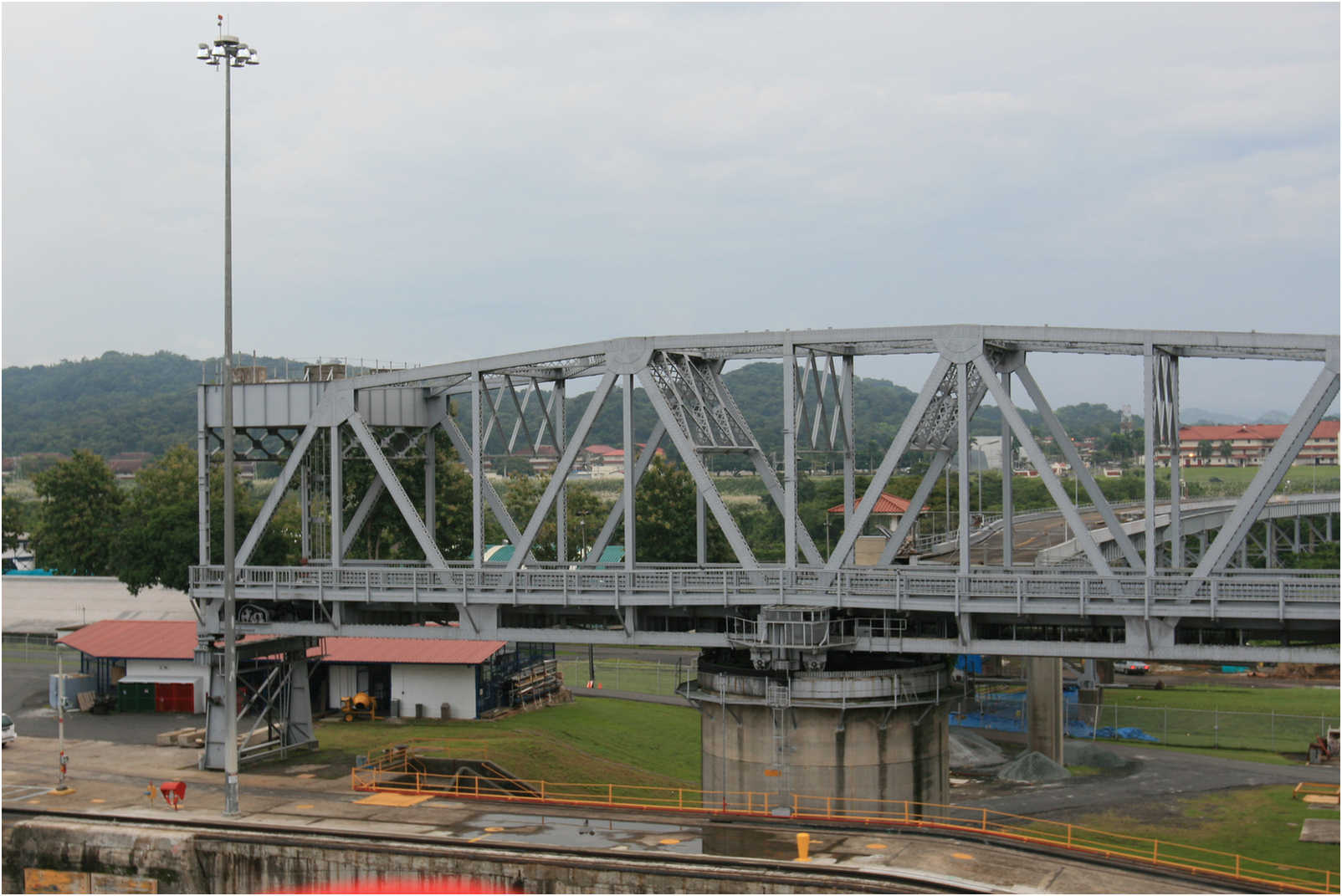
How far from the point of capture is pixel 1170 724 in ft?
229

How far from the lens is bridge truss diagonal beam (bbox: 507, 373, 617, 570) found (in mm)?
40469

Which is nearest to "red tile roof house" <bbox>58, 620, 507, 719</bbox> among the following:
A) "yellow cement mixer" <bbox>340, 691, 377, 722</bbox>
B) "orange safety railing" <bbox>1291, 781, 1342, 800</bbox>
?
"yellow cement mixer" <bbox>340, 691, 377, 722</bbox>

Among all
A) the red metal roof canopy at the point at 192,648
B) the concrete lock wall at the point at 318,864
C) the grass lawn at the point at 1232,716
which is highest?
the red metal roof canopy at the point at 192,648

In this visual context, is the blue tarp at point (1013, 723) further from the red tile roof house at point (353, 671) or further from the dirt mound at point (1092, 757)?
the red tile roof house at point (353, 671)

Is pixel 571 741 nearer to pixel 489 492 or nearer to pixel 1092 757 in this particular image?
pixel 489 492

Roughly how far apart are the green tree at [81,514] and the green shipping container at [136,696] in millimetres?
40155

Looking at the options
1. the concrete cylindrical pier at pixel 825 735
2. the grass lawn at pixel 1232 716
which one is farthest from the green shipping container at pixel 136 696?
the grass lawn at pixel 1232 716

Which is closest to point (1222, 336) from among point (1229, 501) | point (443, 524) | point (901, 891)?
point (901, 891)

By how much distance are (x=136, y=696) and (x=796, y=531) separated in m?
35.9

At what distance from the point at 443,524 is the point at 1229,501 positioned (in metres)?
62.6

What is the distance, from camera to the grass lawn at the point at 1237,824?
147 feet

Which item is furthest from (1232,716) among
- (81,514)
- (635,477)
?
(81,514)

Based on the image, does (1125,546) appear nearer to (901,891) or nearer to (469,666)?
(901,891)

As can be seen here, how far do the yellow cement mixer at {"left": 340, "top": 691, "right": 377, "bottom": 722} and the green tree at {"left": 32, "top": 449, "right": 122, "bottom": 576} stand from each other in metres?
45.9
